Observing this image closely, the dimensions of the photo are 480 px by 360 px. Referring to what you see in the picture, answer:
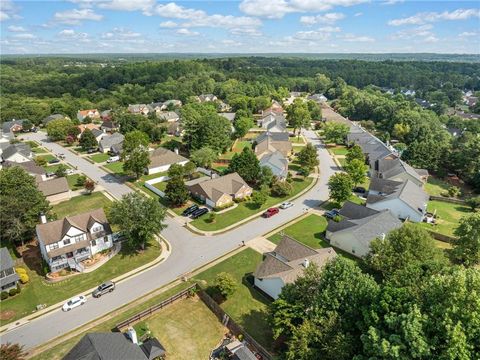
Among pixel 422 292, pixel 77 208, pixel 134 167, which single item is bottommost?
pixel 77 208

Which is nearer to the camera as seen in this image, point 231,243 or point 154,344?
point 154,344

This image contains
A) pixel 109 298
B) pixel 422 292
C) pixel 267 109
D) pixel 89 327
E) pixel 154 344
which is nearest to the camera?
pixel 422 292

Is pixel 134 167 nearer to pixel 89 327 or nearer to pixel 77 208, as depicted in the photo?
pixel 77 208

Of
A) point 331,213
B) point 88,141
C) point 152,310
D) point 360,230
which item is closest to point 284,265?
point 360,230

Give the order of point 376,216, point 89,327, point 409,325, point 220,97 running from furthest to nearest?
1. point 220,97
2. point 376,216
3. point 89,327
4. point 409,325

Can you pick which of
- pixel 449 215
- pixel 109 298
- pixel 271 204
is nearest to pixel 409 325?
pixel 109 298

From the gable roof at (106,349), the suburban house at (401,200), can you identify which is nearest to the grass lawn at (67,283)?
the gable roof at (106,349)

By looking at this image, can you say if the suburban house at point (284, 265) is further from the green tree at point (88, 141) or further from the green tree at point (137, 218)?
the green tree at point (88, 141)

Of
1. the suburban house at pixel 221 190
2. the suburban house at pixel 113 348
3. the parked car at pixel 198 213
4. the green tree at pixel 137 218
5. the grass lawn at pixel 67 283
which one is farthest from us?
the suburban house at pixel 221 190
